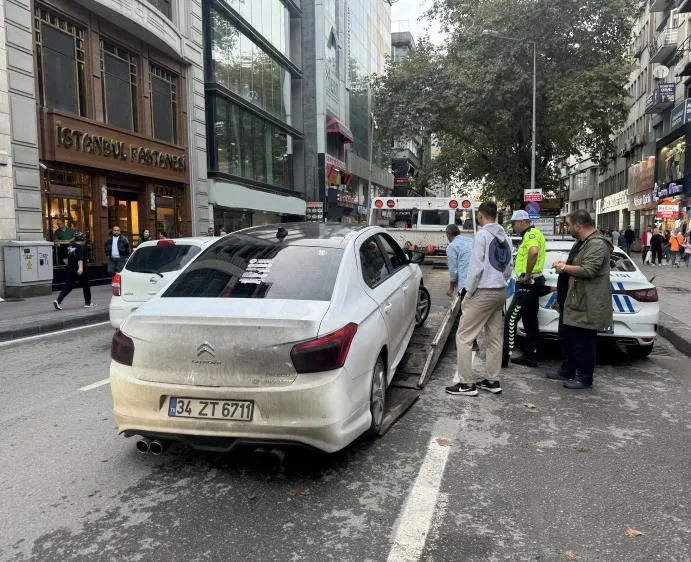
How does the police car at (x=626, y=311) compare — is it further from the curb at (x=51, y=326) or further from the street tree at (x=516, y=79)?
the street tree at (x=516, y=79)

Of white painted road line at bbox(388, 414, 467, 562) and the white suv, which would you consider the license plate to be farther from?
the white suv

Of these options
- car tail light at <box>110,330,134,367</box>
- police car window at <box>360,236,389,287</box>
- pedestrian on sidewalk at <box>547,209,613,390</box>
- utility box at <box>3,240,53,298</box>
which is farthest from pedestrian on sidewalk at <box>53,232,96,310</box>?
pedestrian on sidewalk at <box>547,209,613,390</box>

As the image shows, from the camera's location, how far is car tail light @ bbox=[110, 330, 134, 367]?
3560 mm

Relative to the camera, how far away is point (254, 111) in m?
27.7

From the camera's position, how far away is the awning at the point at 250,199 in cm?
2402

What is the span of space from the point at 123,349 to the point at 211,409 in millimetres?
735

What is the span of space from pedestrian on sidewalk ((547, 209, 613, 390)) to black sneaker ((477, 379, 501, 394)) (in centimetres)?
77

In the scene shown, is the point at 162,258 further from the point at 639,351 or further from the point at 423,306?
the point at 639,351

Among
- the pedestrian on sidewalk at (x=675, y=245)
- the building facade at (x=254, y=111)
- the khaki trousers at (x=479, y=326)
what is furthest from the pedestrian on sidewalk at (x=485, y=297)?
the pedestrian on sidewalk at (x=675, y=245)

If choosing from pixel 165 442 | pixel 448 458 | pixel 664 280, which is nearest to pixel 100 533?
pixel 165 442

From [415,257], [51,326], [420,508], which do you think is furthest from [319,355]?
[51,326]

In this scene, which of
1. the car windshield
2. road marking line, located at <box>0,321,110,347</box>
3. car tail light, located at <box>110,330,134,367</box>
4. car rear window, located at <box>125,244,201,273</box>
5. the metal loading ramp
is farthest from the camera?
road marking line, located at <box>0,321,110,347</box>

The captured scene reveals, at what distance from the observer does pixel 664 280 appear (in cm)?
1712

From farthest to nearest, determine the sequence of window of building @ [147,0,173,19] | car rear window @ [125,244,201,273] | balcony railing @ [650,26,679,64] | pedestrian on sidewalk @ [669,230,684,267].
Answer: balcony railing @ [650,26,679,64] < pedestrian on sidewalk @ [669,230,684,267] < window of building @ [147,0,173,19] < car rear window @ [125,244,201,273]
